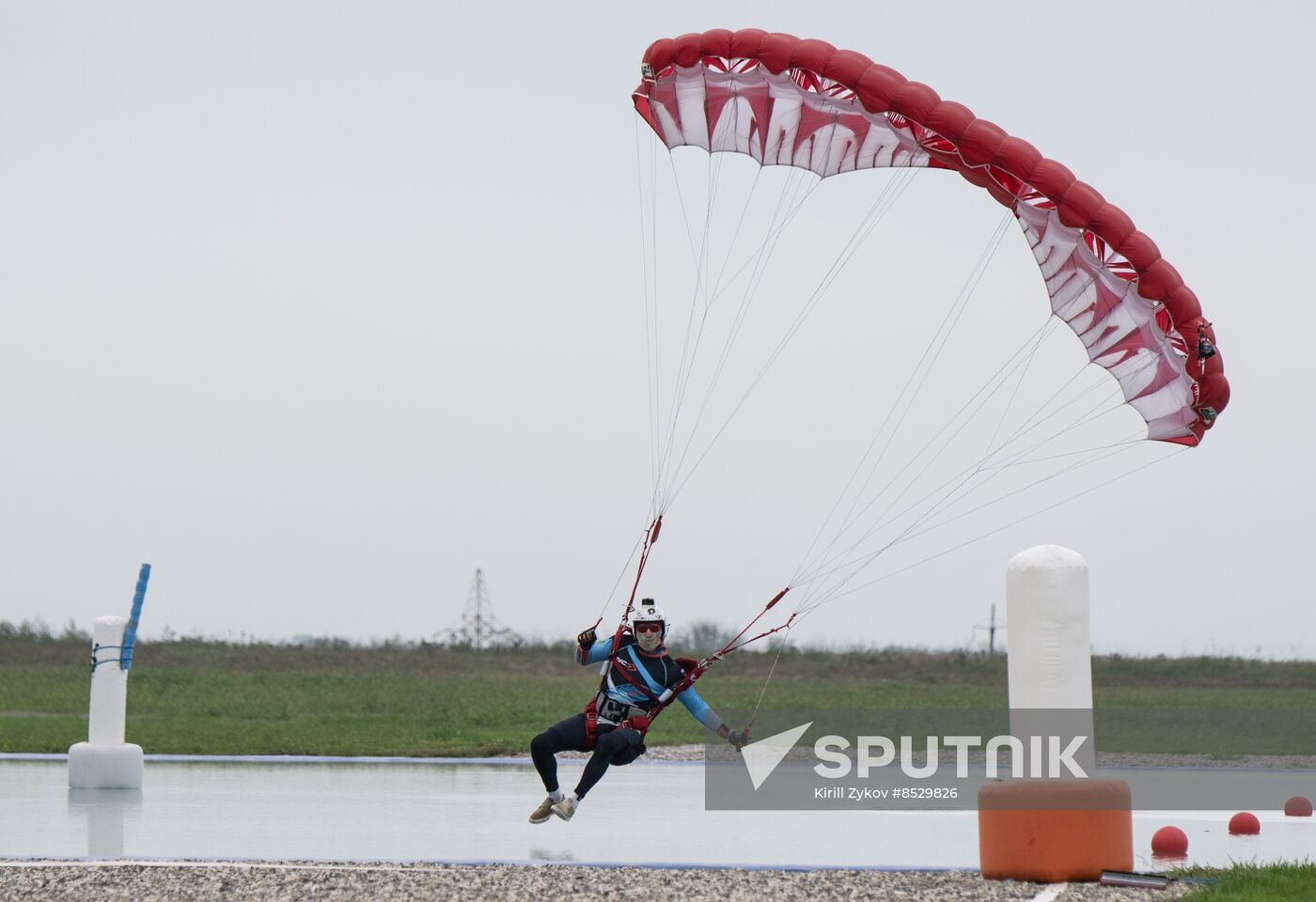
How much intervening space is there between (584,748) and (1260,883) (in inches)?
149

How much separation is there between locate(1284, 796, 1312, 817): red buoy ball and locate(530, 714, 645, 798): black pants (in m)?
4.71

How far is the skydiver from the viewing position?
31.3 ft

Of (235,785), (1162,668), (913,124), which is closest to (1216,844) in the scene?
(913,124)

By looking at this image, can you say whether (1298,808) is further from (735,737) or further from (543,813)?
(543,813)

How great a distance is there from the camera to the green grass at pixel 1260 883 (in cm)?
747

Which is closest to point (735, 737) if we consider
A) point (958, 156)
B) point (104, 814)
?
point (958, 156)

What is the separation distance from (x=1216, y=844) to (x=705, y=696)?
1579 cm

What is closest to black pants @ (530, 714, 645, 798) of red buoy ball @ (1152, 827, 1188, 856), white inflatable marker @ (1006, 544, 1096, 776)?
white inflatable marker @ (1006, 544, 1096, 776)

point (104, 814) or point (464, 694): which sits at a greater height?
point (464, 694)

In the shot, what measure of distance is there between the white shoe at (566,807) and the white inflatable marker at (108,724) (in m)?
4.23

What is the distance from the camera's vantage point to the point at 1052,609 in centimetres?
812

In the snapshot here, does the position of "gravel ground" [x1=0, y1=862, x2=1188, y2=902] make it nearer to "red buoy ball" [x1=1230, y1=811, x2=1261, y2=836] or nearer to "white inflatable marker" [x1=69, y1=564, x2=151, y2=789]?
"red buoy ball" [x1=1230, y1=811, x2=1261, y2=836]

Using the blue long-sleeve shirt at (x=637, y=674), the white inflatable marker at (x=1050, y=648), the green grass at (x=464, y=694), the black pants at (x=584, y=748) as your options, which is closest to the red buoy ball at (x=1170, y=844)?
the white inflatable marker at (x=1050, y=648)

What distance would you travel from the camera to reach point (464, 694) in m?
24.6
